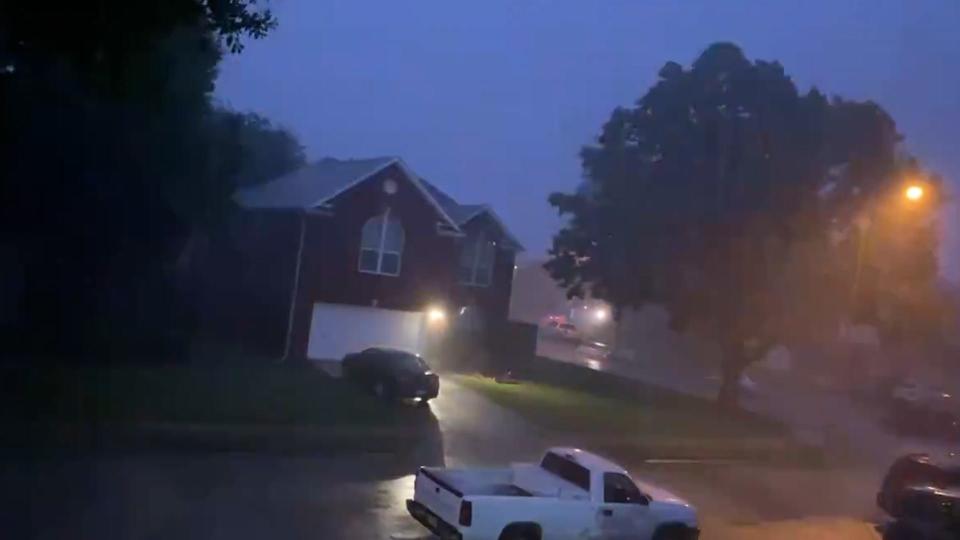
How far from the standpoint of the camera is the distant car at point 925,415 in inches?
1751

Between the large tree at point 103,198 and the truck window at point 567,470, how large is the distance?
1040 centimetres

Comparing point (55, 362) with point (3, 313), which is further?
point (3, 313)

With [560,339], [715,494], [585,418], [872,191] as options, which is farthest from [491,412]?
[560,339]

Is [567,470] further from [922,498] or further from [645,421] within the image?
[645,421]

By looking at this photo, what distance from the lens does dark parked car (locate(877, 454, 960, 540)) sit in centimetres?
1958

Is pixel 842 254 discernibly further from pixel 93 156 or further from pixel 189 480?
pixel 189 480

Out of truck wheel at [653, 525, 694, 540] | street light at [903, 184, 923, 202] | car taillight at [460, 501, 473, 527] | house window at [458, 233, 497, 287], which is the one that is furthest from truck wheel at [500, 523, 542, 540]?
house window at [458, 233, 497, 287]

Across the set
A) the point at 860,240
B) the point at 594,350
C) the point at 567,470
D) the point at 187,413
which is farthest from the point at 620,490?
the point at 594,350

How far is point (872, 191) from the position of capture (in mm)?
39156

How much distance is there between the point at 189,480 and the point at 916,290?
27.8 metres

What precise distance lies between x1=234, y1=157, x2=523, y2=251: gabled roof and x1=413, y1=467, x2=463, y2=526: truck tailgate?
23.1 m

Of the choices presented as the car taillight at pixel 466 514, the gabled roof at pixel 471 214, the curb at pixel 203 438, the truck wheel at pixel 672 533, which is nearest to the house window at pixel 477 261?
the gabled roof at pixel 471 214

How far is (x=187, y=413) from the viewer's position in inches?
966

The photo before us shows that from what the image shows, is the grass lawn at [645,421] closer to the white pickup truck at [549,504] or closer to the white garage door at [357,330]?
the white garage door at [357,330]
